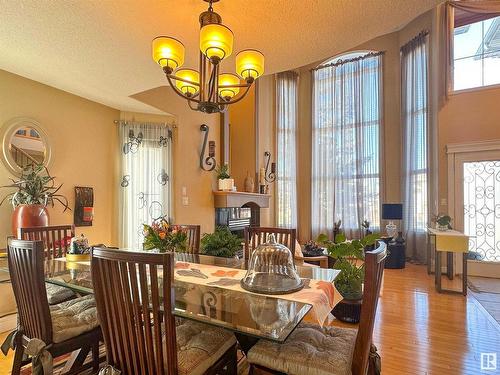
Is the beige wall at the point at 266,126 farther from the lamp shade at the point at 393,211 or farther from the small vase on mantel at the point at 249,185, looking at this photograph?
the lamp shade at the point at 393,211

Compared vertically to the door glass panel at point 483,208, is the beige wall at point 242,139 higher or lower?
higher

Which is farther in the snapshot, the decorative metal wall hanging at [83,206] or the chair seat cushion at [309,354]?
the decorative metal wall hanging at [83,206]

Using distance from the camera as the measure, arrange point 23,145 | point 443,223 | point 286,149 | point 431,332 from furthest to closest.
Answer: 1. point 286,149
2. point 443,223
3. point 23,145
4. point 431,332

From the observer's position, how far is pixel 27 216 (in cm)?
267

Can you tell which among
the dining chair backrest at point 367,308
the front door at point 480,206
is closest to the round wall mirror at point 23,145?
the dining chair backrest at point 367,308

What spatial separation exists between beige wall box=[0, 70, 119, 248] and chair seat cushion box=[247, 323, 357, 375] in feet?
9.68

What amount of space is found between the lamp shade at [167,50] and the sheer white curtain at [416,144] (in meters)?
5.52

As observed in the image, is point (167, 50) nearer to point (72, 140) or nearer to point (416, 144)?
point (72, 140)

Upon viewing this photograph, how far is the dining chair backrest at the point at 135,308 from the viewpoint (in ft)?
3.78

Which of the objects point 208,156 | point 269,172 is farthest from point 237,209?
point 269,172

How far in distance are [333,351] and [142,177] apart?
11.2ft

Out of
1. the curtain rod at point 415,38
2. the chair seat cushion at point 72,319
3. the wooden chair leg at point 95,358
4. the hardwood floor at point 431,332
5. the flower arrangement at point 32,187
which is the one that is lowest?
the hardwood floor at point 431,332

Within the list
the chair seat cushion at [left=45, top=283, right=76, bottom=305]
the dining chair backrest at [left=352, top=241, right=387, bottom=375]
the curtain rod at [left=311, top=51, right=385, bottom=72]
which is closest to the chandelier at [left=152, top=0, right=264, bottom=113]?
the dining chair backrest at [left=352, top=241, right=387, bottom=375]

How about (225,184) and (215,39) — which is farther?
(225,184)
